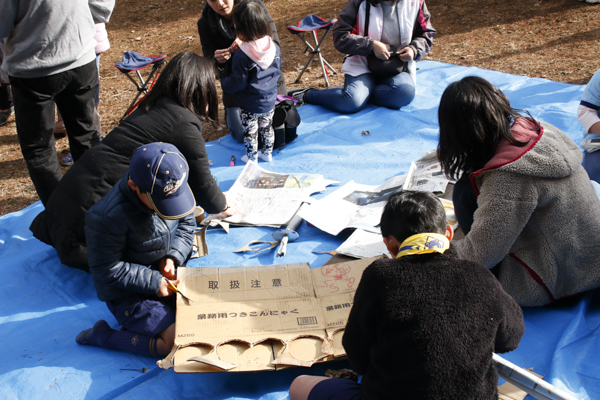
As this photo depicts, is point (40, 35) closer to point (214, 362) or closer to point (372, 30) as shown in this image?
point (214, 362)

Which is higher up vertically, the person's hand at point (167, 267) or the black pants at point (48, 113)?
the black pants at point (48, 113)

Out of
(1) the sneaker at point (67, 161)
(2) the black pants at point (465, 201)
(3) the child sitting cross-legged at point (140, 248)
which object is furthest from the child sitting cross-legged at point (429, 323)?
(1) the sneaker at point (67, 161)

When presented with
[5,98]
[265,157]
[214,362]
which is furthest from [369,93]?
[5,98]

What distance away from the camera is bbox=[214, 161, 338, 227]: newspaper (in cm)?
272

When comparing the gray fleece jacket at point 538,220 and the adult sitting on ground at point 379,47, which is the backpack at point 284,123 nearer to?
the adult sitting on ground at point 379,47

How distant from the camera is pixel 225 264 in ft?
7.95

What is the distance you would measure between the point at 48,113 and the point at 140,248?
1.30 meters

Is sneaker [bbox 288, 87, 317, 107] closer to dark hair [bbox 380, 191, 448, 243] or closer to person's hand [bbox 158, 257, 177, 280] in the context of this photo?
person's hand [bbox 158, 257, 177, 280]

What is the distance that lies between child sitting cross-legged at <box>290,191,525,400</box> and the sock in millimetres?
1043

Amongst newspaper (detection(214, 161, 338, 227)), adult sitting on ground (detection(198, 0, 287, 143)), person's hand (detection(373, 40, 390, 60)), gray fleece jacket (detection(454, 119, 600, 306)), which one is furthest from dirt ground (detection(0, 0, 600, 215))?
gray fleece jacket (detection(454, 119, 600, 306))

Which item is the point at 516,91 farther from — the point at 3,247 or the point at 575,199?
the point at 3,247

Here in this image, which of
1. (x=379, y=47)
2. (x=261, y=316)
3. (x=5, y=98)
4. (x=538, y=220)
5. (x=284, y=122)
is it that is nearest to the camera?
(x=538, y=220)

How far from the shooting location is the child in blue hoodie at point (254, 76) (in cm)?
310

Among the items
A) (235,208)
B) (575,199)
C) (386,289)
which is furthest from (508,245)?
(235,208)
